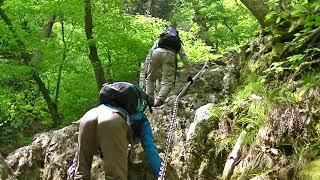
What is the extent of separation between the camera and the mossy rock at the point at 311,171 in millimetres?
3900

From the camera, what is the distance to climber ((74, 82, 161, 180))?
5.09m

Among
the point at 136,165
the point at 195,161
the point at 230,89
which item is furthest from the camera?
the point at 230,89

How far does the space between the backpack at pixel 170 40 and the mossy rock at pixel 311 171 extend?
538 centimetres

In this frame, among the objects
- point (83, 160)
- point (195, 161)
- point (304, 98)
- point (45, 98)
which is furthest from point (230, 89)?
point (45, 98)

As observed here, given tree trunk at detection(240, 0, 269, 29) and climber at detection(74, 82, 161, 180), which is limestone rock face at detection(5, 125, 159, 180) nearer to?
climber at detection(74, 82, 161, 180)

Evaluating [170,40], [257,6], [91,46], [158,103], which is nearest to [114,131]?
[158,103]

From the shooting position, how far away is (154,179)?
6.55 metres

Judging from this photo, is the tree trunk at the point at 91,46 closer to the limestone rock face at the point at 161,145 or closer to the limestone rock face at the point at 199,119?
the limestone rock face at the point at 161,145

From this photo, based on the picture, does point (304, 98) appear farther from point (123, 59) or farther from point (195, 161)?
point (123, 59)

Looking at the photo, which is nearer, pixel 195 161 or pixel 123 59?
pixel 195 161

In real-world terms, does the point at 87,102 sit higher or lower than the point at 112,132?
lower

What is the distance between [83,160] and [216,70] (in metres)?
5.02

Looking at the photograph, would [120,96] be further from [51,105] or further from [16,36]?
[51,105]

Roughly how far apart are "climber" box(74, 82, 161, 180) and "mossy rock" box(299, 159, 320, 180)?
2078mm
